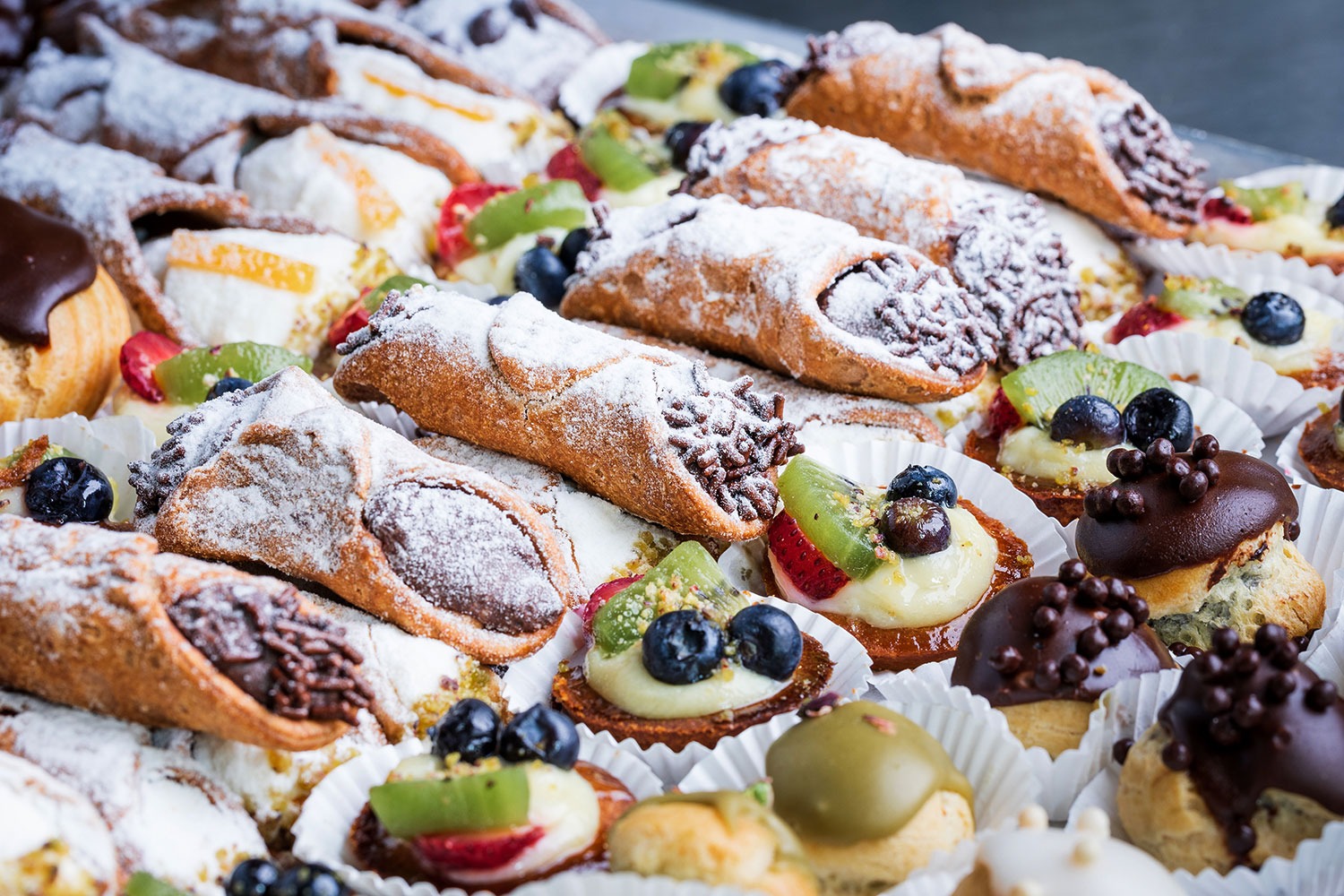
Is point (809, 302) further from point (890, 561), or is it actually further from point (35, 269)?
point (35, 269)

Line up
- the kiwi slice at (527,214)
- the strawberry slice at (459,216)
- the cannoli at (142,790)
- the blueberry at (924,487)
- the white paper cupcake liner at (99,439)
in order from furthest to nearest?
the strawberry slice at (459,216) < the kiwi slice at (527,214) < the white paper cupcake liner at (99,439) < the blueberry at (924,487) < the cannoli at (142,790)

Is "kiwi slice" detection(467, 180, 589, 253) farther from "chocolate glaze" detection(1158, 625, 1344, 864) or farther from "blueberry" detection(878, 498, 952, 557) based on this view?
"chocolate glaze" detection(1158, 625, 1344, 864)

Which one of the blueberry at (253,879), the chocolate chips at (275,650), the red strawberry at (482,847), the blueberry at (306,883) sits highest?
the chocolate chips at (275,650)

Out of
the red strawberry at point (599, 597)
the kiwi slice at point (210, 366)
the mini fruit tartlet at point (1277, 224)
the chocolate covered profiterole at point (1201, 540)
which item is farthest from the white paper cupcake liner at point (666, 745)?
the mini fruit tartlet at point (1277, 224)

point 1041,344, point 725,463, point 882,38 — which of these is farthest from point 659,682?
point 882,38

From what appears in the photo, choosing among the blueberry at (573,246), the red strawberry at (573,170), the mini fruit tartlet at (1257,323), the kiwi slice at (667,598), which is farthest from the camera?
the red strawberry at (573,170)

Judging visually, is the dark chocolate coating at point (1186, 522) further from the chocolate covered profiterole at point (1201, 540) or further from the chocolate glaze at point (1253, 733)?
the chocolate glaze at point (1253, 733)
